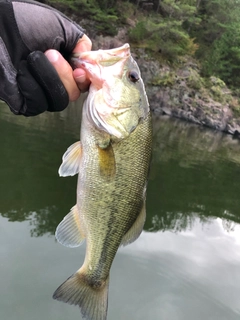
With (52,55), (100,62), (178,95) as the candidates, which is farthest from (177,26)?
(52,55)

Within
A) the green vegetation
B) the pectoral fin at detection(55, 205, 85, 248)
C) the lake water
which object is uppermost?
the pectoral fin at detection(55, 205, 85, 248)

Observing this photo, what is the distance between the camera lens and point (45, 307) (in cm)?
482

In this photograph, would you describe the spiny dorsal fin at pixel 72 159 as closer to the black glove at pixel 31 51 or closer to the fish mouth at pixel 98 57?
the black glove at pixel 31 51

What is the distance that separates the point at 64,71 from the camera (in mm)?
1773

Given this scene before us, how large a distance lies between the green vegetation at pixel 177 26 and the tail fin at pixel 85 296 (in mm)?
32897

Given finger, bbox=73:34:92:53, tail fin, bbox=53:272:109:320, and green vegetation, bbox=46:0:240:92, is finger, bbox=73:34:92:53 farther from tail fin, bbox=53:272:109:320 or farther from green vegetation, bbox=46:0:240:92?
green vegetation, bbox=46:0:240:92

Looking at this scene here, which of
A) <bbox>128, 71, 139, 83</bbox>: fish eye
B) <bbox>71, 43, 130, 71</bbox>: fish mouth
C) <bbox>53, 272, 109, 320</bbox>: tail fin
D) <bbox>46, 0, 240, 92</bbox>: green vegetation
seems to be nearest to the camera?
<bbox>71, 43, 130, 71</bbox>: fish mouth

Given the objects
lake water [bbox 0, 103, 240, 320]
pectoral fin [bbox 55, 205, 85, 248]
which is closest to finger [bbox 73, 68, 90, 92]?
pectoral fin [bbox 55, 205, 85, 248]

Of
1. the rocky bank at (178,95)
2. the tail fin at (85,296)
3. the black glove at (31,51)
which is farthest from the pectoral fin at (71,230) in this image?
the rocky bank at (178,95)

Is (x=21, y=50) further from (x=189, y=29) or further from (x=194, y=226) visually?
(x=189, y=29)

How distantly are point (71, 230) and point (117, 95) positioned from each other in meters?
0.94

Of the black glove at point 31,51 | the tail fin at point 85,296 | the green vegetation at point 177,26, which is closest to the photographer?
the black glove at point 31,51

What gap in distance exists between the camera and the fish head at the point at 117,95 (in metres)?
1.98

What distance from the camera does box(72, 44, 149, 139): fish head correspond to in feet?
6.50
